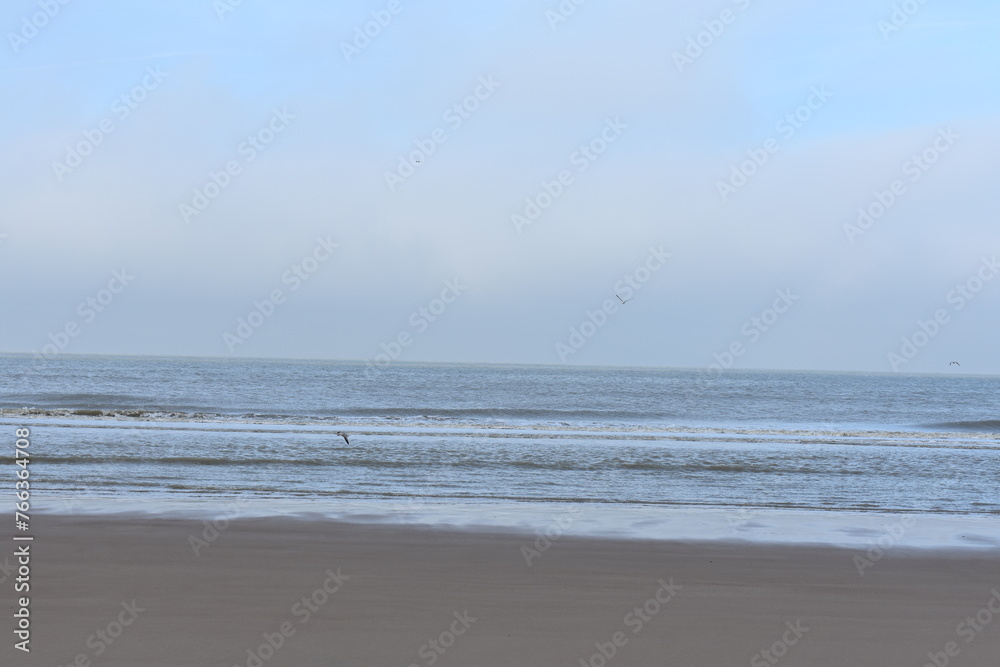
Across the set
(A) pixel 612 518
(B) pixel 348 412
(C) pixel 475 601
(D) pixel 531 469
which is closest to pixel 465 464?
(D) pixel 531 469

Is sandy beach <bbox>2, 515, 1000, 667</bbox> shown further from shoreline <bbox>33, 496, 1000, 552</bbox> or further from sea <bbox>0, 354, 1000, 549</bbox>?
sea <bbox>0, 354, 1000, 549</bbox>

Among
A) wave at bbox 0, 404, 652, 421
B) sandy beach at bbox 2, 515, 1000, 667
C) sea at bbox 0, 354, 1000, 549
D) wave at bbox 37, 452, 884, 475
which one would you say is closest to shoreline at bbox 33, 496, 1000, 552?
sea at bbox 0, 354, 1000, 549

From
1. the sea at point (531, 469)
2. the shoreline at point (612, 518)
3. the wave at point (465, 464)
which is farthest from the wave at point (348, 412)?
the shoreline at point (612, 518)

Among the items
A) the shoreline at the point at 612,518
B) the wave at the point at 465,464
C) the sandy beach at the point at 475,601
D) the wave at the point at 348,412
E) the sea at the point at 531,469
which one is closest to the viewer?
the sandy beach at the point at 475,601

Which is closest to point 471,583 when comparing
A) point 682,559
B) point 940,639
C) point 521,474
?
point 682,559

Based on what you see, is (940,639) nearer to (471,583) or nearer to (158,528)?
(471,583)

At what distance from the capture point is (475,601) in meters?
7.26

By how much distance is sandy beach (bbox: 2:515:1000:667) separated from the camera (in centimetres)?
595

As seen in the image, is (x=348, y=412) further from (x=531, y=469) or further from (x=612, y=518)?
(x=612, y=518)

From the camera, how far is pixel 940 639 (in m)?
6.52

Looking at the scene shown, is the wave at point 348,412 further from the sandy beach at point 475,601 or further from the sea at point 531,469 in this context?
the sandy beach at point 475,601

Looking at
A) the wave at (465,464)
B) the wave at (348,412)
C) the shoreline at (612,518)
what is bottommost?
the wave at (348,412)

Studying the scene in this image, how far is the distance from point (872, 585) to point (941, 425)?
3417 centimetres

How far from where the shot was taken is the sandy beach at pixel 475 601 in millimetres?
5953
